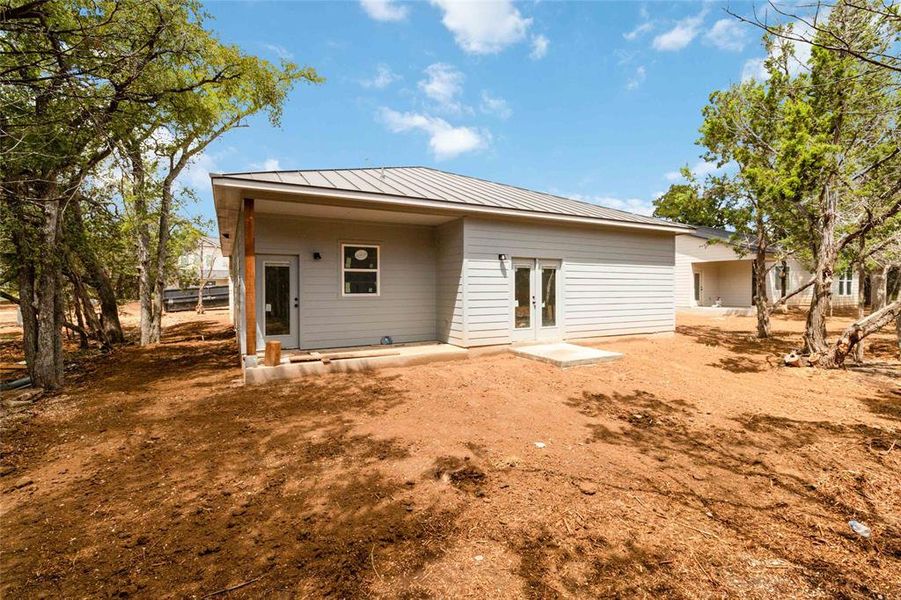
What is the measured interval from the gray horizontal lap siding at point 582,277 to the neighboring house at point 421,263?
0.03 meters

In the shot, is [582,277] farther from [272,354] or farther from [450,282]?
[272,354]

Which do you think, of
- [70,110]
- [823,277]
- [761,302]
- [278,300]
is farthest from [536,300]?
[70,110]

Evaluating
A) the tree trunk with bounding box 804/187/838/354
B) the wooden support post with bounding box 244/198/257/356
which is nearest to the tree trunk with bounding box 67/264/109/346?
the wooden support post with bounding box 244/198/257/356

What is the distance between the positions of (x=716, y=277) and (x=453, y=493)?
24.9 m

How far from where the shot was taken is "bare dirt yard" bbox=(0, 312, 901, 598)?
6.84 feet

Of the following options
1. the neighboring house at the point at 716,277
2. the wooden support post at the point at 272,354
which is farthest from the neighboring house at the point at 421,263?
the neighboring house at the point at 716,277

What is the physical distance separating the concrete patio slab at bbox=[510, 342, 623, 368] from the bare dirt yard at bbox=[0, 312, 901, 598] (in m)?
1.29

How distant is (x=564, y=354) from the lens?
774 cm

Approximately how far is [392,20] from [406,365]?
25.1 feet

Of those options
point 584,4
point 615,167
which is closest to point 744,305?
point 615,167

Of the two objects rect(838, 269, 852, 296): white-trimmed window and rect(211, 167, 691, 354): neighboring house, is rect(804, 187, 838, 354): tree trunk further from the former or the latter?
rect(838, 269, 852, 296): white-trimmed window

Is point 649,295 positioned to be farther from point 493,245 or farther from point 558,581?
point 558,581

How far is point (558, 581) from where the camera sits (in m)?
2.04

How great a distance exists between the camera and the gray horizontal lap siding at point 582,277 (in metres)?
8.27
